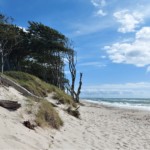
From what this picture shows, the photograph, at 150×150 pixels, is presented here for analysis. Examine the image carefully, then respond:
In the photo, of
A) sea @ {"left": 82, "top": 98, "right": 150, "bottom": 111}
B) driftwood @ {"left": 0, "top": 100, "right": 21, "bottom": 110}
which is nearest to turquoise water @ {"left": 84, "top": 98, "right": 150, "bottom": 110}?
sea @ {"left": 82, "top": 98, "right": 150, "bottom": 111}

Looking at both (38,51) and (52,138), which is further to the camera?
(38,51)

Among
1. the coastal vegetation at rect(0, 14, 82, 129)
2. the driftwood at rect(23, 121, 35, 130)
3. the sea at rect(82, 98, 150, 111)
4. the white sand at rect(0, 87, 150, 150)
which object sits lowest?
the white sand at rect(0, 87, 150, 150)

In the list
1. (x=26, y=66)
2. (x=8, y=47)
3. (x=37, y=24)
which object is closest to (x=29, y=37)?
(x=37, y=24)

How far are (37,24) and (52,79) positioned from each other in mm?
10441

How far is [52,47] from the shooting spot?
42.2 metres

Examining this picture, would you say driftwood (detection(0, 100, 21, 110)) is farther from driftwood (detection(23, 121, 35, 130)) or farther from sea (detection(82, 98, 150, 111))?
sea (detection(82, 98, 150, 111))

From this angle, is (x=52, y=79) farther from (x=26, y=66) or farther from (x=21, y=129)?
(x=21, y=129)

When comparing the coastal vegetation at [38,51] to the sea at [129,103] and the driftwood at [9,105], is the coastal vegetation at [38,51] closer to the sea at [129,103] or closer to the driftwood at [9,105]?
the sea at [129,103]

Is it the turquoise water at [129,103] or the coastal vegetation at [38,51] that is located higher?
the coastal vegetation at [38,51]

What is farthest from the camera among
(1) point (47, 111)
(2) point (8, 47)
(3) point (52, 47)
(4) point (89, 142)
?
(3) point (52, 47)

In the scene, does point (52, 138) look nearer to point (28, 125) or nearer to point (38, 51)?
point (28, 125)

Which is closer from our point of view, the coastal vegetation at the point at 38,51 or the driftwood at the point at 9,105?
the driftwood at the point at 9,105

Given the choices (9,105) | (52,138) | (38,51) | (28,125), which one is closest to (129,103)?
(38,51)

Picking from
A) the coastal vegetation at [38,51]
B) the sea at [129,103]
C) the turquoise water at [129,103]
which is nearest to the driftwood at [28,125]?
the coastal vegetation at [38,51]
